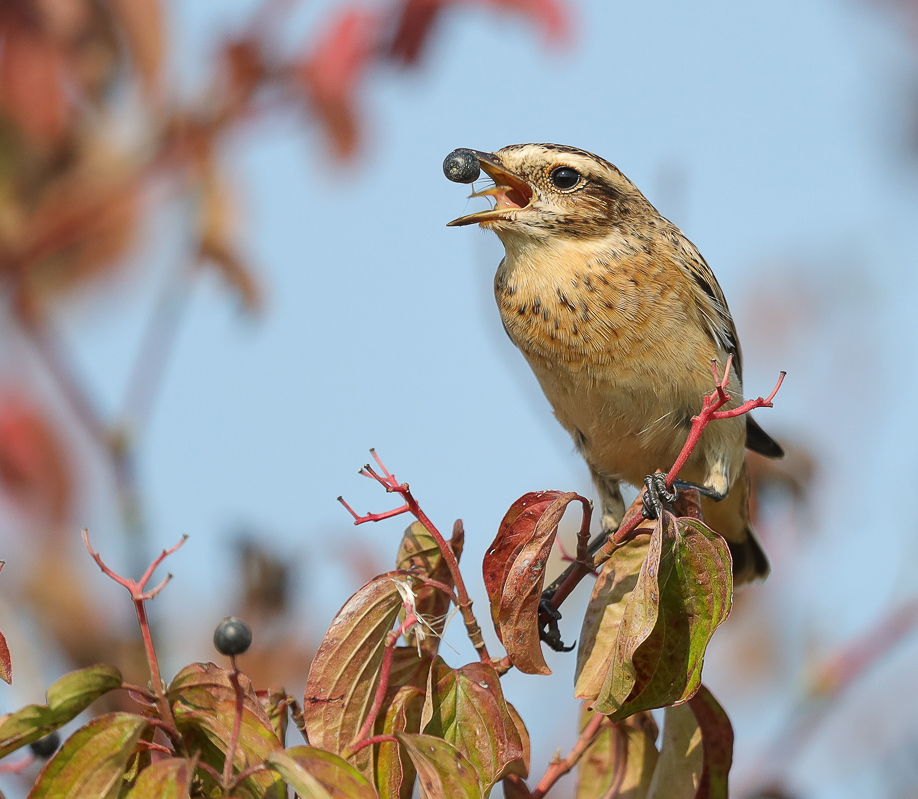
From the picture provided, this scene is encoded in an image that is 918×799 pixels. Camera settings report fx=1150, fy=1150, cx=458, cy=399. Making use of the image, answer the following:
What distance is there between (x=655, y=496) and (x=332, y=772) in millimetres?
1434

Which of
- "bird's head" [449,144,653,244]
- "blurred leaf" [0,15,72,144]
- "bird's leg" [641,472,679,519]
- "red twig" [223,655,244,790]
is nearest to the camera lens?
"red twig" [223,655,244,790]

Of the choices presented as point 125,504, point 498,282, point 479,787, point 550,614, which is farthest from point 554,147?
point 479,787

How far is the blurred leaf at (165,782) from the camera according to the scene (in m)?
2.38

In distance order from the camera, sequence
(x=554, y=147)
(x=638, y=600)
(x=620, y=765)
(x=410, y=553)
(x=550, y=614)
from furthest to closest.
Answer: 1. (x=554, y=147)
2. (x=550, y=614)
3. (x=620, y=765)
4. (x=410, y=553)
5. (x=638, y=600)

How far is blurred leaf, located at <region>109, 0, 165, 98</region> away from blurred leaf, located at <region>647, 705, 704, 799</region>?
3.72 meters

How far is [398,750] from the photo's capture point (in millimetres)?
2783

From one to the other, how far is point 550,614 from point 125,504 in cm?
202

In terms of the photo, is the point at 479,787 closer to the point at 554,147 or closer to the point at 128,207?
the point at 554,147

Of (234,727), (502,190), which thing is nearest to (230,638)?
(234,727)

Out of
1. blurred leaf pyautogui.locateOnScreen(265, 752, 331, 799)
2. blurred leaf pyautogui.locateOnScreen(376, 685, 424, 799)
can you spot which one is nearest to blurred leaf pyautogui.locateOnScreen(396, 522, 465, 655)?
blurred leaf pyautogui.locateOnScreen(376, 685, 424, 799)

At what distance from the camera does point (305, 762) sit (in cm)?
241

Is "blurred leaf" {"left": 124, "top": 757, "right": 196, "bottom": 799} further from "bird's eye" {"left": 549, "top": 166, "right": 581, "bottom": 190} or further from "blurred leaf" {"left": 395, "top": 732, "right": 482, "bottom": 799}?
"bird's eye" {"left": 549, "top": 166, "right": 581, "bottom": 190}

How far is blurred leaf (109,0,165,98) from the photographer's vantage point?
17.4 feet

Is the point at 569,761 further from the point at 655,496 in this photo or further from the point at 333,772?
the point at 333,772
